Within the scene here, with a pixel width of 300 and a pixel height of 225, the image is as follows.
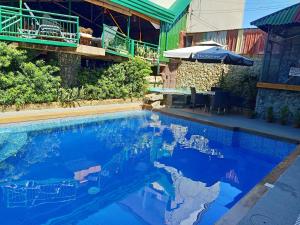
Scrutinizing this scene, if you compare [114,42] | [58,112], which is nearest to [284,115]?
[114,42]

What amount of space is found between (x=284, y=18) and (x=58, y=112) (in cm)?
943

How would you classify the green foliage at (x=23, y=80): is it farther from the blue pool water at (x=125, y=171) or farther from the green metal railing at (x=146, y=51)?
the green metal railing at (x=146, y=51)

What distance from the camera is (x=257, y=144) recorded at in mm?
9227

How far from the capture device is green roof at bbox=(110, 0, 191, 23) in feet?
46.8

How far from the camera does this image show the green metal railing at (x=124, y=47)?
1168 cm

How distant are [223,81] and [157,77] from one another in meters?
4.53

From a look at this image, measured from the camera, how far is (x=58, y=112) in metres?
10.3

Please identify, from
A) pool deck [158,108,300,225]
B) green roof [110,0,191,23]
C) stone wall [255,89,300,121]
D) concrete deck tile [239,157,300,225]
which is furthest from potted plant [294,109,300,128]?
green roof [110,0,191,23]

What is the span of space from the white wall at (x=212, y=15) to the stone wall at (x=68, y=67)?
1024cm

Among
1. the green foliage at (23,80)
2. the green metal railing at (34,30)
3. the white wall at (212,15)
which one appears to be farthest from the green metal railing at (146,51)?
the green foliage at (23,80)

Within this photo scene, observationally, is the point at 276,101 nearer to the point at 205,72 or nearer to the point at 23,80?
the point at 205,72

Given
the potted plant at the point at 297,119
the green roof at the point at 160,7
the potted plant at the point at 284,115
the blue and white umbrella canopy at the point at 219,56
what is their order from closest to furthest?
the blue and white umbrella canopy at the point at 219,56, the potted plant at the point at 297,119, the potted plant at the point at 284,115, the green roof at the point at 160,7

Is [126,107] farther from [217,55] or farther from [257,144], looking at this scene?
[257,144]

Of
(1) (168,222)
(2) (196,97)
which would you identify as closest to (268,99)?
(2) (196,97)
